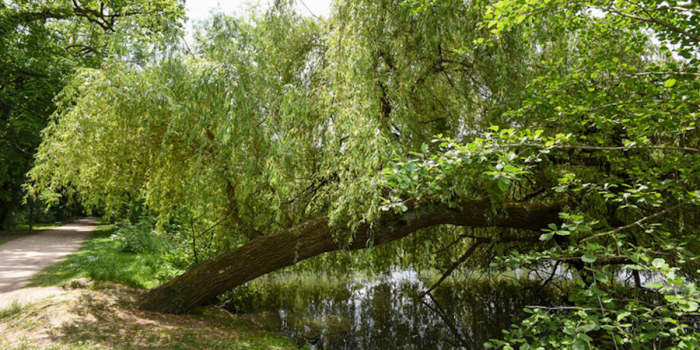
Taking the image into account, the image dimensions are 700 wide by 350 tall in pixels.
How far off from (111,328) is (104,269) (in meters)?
3.89

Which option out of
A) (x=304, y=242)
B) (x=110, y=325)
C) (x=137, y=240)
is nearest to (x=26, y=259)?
(x=137, y=240)

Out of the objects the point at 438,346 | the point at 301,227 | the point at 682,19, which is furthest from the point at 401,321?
the point at 682,19

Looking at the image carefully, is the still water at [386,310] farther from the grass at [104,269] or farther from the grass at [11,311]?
the grass at [11,311]

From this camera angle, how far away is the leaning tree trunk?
17.5 ft

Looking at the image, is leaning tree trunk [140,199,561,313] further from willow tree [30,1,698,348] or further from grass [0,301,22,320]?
grass [0,301,22,320]

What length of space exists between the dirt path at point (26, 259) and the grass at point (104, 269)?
307 mm

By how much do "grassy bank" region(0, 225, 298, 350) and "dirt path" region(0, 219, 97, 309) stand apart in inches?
15.1

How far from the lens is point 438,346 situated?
21.0 ft

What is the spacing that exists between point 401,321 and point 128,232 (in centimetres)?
979

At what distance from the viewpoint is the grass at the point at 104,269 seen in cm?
756

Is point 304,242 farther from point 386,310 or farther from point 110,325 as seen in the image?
point 386,310

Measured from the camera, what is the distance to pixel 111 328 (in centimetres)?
510

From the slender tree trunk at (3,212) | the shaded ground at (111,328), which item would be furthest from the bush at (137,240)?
the slender tree trunk at (3,212)

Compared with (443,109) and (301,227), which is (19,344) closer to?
(301,227)
